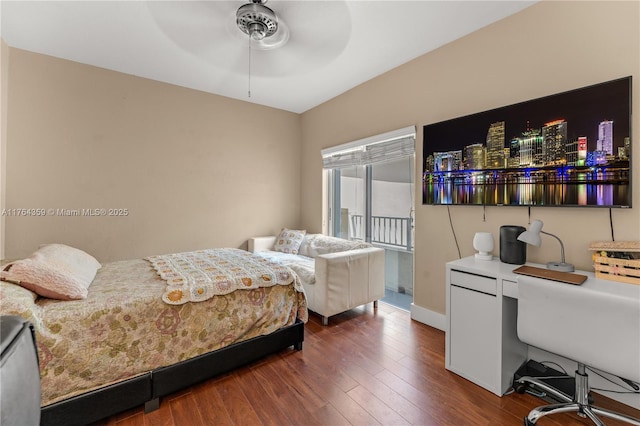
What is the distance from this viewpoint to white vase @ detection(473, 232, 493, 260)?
7.16ft

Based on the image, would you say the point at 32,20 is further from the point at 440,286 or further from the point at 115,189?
the point at 440,286

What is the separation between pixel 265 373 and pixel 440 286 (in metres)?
1.83

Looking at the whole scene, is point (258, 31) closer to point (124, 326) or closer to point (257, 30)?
point (257, 30)

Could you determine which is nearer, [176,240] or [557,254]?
[557,254]

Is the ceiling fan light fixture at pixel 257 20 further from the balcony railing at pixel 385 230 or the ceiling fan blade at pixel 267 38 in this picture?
the balcony railing at pixel 385 230

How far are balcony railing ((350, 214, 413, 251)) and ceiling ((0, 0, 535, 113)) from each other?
75.6 inches

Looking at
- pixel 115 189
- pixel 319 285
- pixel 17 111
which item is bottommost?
pixel 319 285

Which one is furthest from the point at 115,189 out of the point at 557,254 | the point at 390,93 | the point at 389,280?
the point at 557,254

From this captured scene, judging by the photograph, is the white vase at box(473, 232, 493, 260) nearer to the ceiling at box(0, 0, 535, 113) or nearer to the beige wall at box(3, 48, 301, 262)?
the ceiling at box(0, 0, 535, 113)

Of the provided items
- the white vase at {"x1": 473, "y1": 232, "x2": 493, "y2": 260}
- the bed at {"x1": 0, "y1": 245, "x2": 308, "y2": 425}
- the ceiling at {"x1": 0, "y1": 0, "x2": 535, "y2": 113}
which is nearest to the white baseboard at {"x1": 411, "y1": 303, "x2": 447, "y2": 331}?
the white vase at {"x1": 473, "y1": 232, "x2": 493, "y2": 260}

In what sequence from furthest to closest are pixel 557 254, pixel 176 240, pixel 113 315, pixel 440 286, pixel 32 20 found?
pixel 176 240 → pixel 440 286 → pixel 32 20 → pixel 557 254 → pixel 113 315

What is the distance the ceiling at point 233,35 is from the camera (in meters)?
2.14

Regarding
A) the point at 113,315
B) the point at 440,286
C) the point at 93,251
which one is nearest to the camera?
the point at 113,315

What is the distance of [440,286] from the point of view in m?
2.73
